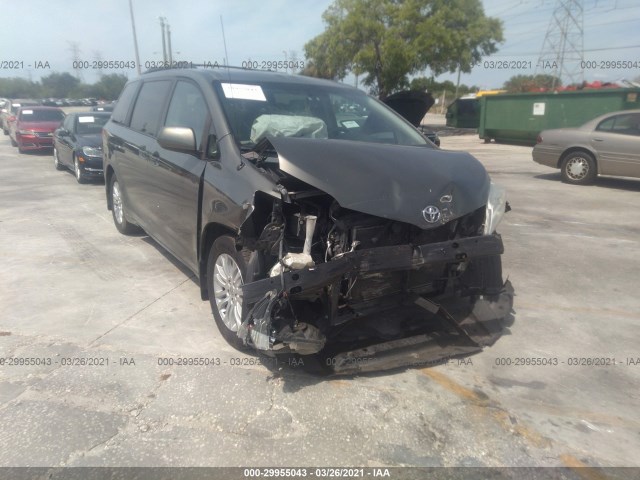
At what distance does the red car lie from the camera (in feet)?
52.1

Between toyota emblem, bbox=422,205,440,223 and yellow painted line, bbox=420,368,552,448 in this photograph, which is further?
toyota emblem, bbox=422,205,440,223

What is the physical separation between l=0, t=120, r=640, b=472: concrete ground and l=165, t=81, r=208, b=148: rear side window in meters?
1.53

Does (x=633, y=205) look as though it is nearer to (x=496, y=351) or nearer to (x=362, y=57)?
(x=496, y=351)

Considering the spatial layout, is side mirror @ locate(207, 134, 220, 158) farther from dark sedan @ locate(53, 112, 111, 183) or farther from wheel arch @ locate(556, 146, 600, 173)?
wheel arch @ locate(556, 146, 600, 173)

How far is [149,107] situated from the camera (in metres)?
5.12

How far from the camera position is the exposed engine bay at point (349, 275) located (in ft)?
9.48

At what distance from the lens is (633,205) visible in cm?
862

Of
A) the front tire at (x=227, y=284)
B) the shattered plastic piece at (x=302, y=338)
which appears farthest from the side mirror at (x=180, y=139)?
the shattered plastic piece at (x=302, y=338)

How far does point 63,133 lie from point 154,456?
1148 centimetres

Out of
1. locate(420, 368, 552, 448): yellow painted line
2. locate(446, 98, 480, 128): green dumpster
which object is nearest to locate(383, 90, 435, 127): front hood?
locate(420, 368, 552, 448): yellow painted line

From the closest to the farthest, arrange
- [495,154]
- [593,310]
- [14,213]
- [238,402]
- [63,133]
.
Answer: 1. [238,402]
2. [593,310]
3. [14,213]
4. [63,133]
5. [495,154]

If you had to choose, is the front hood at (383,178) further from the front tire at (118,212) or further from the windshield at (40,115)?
the windshield at (40,115)

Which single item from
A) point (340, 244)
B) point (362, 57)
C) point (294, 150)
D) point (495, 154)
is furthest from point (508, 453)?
point (362, 57)

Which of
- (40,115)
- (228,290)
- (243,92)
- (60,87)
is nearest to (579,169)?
(243,92)
